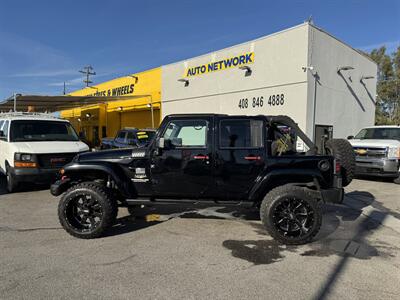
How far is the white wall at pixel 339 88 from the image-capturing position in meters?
13.0

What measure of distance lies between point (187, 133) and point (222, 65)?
12.3 metres

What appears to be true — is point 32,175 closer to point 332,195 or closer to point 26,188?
point 26,188

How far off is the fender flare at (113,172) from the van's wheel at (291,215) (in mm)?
2117

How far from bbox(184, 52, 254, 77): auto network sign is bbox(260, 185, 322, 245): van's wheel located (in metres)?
11.4

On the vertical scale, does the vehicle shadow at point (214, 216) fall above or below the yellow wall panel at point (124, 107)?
below

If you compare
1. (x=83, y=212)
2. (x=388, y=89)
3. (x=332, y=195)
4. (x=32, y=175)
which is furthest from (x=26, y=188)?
(x=388, y=89)

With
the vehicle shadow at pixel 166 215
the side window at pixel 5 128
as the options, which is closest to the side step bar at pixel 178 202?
the vehicle shadow at pixel 166 215

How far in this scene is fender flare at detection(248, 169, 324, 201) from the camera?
4648 mm

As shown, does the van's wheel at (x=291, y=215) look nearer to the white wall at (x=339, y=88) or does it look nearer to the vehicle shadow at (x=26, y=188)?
the vehicle shadow at (x=26, y=188)

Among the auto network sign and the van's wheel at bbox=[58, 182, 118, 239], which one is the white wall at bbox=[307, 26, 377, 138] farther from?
the van's wheel at bbox=[58, 182, 118, 239]

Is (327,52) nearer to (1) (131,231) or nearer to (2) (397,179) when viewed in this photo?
(2) (397,179)

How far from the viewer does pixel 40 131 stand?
873 centimetres

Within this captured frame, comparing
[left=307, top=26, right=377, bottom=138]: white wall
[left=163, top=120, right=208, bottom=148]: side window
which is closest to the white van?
[left=163, top=120, right=208, bottom=148]: side window

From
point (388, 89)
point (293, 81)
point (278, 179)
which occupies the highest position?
point (388, 89)
